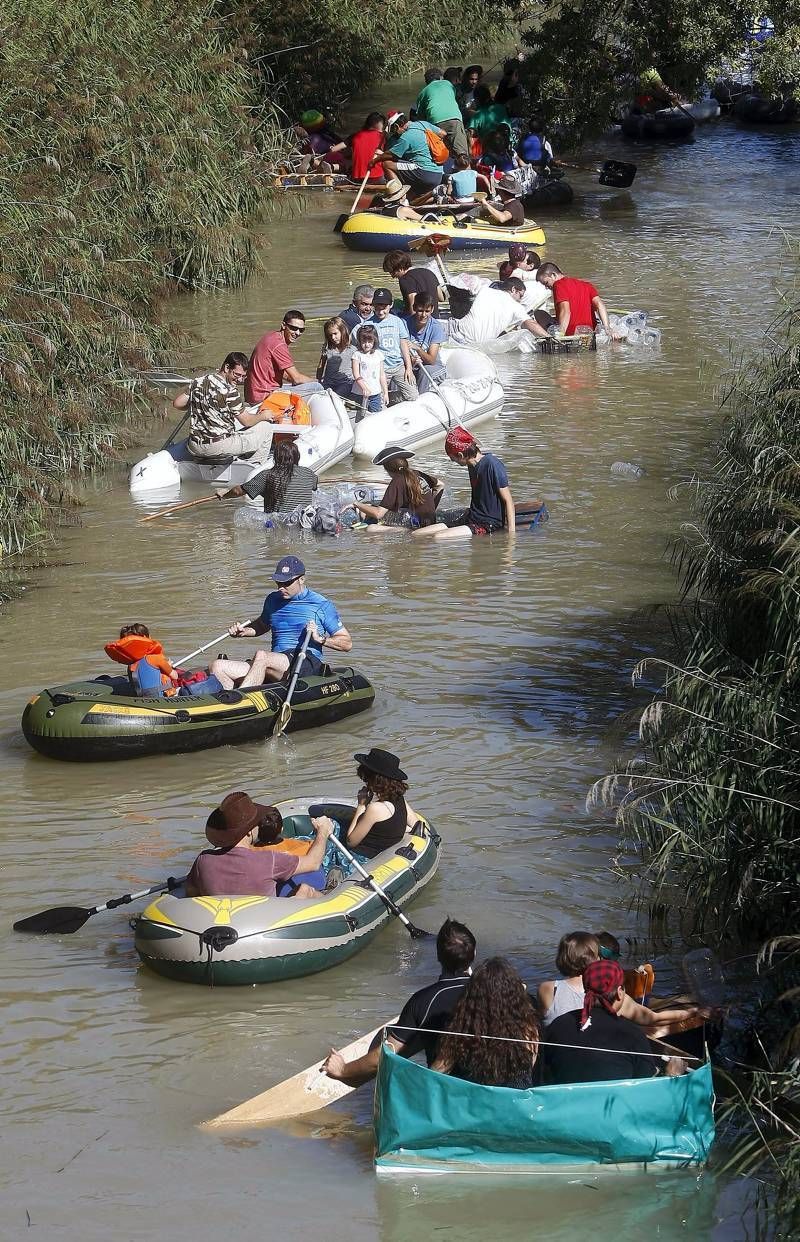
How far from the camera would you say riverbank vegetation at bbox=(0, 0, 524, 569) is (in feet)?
46.1

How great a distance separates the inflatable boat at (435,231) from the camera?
22281mm

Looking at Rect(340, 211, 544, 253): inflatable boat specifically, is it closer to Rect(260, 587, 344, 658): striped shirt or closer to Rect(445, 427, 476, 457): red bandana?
Rect(445, 427, 476, 457): red bandana

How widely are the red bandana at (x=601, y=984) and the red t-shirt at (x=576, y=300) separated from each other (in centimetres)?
1312

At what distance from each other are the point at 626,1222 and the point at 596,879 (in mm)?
2645

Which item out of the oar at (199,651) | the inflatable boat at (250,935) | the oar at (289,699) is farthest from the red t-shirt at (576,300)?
the inflatable boat at (250,935)

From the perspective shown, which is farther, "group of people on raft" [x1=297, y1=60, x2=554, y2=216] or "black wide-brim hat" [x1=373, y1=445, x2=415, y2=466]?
"group of people on raft" [x1=297, y1=60, x2=554, y2=216]

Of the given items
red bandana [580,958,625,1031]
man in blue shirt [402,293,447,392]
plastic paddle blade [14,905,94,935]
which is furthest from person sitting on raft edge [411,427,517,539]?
red bandana [580,958,625,1031]

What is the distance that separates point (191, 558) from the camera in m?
13.4

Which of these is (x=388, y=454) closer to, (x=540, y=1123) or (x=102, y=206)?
(x=102, y=206)

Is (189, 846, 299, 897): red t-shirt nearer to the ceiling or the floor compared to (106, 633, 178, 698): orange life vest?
nearer to the floor

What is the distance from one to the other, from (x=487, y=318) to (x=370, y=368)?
3089 mm

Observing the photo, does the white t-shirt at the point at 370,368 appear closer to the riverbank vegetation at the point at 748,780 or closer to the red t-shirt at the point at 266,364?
the red t-shirt at the point at 266,364

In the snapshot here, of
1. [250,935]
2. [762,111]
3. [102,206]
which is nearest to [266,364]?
[102,206]

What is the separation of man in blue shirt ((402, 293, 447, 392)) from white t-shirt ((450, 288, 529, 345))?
1.05 meters
